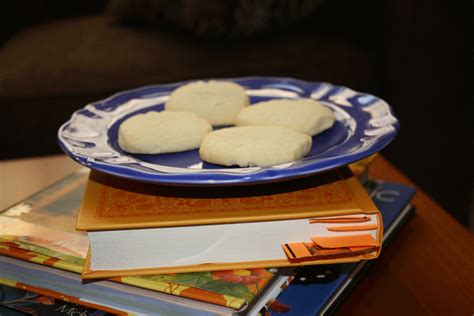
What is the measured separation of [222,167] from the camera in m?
0.56

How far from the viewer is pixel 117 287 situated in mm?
508

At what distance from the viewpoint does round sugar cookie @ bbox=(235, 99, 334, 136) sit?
0.62m

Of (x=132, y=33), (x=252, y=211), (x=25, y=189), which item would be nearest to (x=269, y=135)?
(x=252, y=211)

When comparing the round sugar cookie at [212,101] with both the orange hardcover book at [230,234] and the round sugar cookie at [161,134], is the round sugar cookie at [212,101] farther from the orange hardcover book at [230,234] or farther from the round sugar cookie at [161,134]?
the orange hardcover book at [230,234]

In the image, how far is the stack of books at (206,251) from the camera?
490 millimetres

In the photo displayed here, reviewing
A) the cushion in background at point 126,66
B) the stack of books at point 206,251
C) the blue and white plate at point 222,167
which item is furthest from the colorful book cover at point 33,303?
the cushion in background at point 126,66

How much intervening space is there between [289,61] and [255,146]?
812 millimetres

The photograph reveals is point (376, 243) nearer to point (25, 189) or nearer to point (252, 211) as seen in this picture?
point (252, 211)

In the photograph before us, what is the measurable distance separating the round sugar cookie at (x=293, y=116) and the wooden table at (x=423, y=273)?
6.2 inches

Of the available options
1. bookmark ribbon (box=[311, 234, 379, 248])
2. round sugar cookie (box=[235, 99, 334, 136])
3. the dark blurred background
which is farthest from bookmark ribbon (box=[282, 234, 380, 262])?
the dark blurred background

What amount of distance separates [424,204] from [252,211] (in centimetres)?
31

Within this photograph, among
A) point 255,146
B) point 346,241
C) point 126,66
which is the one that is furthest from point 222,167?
point 126,66

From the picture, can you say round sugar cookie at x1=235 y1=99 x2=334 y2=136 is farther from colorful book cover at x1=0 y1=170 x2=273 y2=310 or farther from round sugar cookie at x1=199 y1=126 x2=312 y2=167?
colorful book cover at x1=0 y1=170 x2=273 y2=310

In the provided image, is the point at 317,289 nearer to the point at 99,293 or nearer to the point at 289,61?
the point at 99,293
